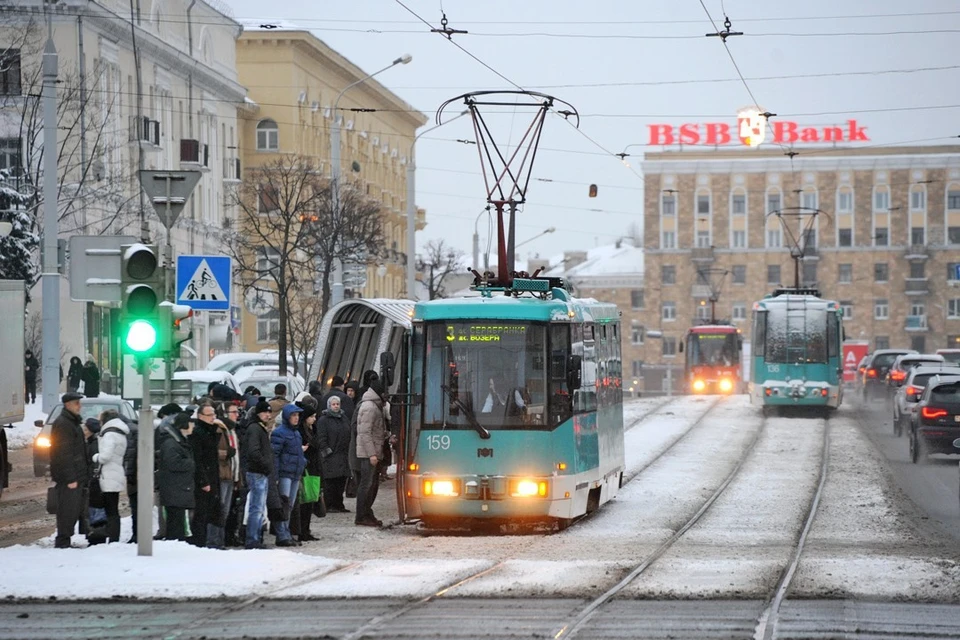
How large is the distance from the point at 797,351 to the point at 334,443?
2711 cm

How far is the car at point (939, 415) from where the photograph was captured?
101ft

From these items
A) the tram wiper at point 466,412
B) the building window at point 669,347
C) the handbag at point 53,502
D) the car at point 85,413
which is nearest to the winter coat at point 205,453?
the handbag at point 53,502

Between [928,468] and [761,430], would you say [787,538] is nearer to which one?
[928,468]

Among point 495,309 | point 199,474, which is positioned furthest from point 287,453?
point 495,309

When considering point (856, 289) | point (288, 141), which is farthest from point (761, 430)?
point (856, 289)

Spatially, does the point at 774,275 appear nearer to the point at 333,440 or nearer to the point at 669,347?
the point at 669,347

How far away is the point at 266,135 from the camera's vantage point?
2945 inches

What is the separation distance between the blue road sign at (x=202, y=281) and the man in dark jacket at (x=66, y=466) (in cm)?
479

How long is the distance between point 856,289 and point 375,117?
55192 millimetres

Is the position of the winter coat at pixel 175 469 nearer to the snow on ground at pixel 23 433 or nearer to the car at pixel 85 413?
the car at pixel 85 413

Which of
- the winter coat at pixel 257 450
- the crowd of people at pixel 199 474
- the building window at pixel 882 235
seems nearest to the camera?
the crowd of people at pixel 199 474

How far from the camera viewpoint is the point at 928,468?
103ft

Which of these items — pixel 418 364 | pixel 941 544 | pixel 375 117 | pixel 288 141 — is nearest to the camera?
pixel 941 544

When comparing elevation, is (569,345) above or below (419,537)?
above
